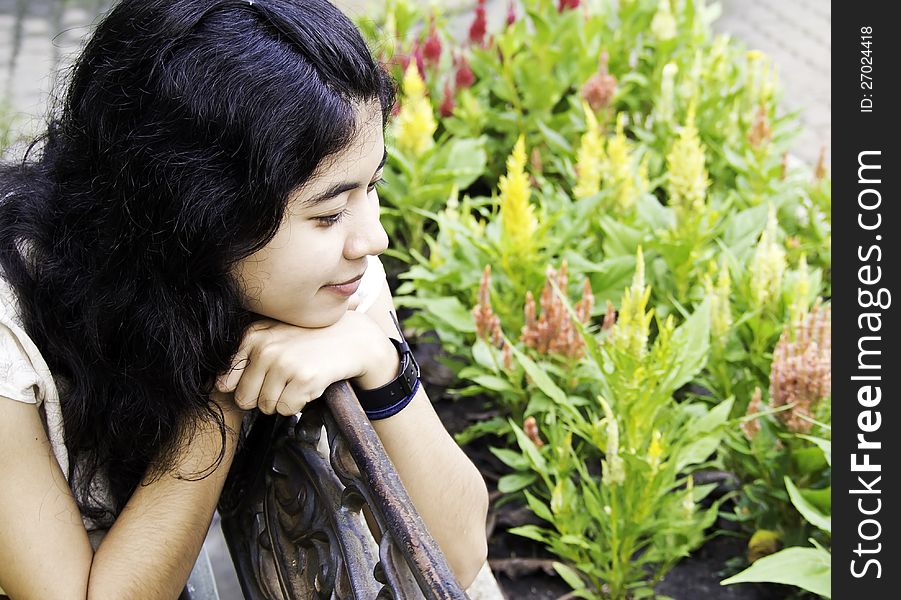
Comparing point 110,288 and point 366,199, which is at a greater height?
point 366,199

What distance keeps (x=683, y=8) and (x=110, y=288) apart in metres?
2.96

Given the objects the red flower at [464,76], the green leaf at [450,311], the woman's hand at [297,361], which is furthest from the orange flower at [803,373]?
the red flower at [464,76]

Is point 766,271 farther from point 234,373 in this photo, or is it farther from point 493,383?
point 234,373

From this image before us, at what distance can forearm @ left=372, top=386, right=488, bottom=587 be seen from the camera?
63.2 inches

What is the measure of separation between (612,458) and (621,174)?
103 cm

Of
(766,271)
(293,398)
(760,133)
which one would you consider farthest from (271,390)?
(760,133)

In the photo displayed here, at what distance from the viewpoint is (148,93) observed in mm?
1387

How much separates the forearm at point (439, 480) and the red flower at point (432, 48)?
7.23 feet

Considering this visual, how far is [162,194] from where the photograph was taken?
1.40 m

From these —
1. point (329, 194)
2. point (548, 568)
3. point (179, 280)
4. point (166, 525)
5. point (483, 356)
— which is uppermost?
point (329, 194)
